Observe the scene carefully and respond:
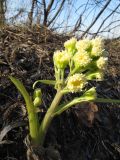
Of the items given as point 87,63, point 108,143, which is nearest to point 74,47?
point 87,63

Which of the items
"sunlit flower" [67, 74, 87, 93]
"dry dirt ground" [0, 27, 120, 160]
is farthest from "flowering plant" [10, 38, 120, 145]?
"dry dirt ground" [0, 27, 120, 160]

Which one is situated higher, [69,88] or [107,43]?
[107,43]

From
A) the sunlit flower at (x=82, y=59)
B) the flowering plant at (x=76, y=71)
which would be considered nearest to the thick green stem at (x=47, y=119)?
the flowering plant at (x=76, y=71)

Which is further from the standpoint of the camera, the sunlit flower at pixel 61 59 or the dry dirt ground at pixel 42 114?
the dry dirt ground at pixel 42 114

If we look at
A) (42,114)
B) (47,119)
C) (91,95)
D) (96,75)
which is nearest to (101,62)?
(96,75)

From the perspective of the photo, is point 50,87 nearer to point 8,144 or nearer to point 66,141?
point 66,141

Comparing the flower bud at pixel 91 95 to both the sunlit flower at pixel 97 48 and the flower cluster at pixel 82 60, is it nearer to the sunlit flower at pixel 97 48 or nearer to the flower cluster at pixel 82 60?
the flower cluster at pixel 82 60
